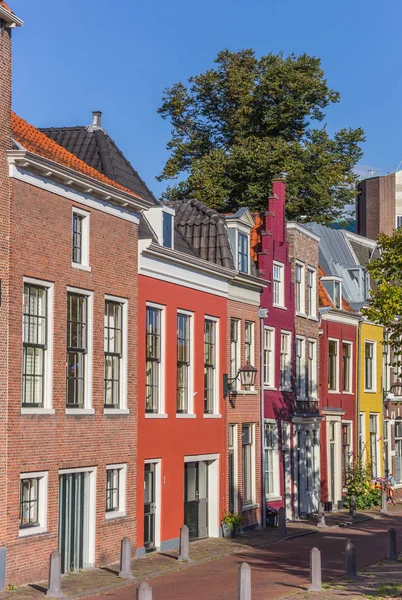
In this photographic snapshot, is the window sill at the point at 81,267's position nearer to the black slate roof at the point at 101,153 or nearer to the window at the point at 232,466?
the black slate roof at the point at 101,153

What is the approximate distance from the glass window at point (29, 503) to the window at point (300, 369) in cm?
1969

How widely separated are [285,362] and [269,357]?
5.17 ft

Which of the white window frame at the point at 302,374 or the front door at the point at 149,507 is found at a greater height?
the white window frame at the point at 302,374

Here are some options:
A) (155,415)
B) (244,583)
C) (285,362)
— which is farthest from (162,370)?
(244,583)

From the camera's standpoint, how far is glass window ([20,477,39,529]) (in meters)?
22.9

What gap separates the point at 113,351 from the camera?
89.5ft

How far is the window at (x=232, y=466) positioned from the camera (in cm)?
3484

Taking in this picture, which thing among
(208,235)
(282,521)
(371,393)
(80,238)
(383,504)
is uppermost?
(208,235)

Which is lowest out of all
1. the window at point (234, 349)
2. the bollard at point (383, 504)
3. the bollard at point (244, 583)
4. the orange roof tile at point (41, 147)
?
the bollard at point (383, 504)

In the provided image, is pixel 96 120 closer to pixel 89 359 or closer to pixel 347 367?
pixel 89 359

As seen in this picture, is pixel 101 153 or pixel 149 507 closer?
pixel 149 507

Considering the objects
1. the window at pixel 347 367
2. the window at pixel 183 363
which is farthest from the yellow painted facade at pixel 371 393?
the window at pixel 183 363

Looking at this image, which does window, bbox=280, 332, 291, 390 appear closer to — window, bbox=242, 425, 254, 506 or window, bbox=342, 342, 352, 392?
window, bbox=242, 425, 254, 506

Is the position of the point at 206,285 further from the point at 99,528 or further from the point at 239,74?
the point at 239,74
